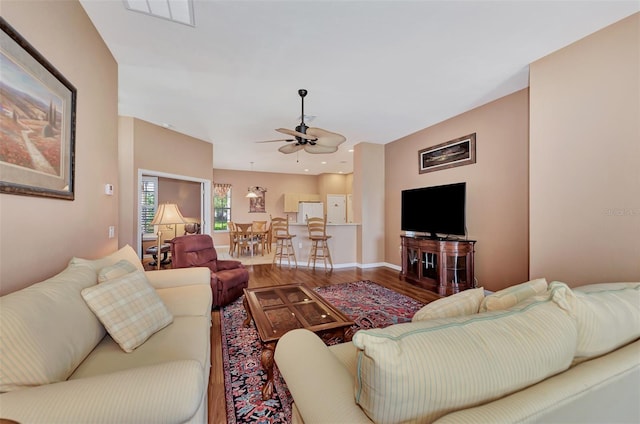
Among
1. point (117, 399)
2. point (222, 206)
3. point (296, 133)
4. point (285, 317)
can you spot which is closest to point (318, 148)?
point (296, 133)

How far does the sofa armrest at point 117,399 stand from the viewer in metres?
0.69

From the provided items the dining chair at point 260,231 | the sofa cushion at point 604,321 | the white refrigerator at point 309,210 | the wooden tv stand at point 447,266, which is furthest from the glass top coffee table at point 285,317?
the white refrigerator at point 309,210

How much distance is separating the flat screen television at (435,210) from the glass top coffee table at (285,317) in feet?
8.03

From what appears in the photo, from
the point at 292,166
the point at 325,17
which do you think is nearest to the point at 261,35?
the point at 325,17

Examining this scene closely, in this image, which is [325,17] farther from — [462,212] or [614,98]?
[462,212]

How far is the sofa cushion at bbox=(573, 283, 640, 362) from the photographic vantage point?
0.76 meters

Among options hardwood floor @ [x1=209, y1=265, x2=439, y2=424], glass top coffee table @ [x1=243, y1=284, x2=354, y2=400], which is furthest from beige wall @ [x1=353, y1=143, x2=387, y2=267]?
glass top coffee table @ [x1=243, y1=284, x2=354, y2=400]

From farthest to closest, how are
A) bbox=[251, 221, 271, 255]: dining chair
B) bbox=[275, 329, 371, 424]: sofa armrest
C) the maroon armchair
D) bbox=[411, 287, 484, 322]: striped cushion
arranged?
bbox=[251, 221, 271, 255]: dining chair
the maroon armchair
bbox=[411, 287, 484, 322]: striped cushion
bbox=[275, 329, 371, 424]: sofa armrest

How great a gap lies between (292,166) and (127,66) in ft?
17.3

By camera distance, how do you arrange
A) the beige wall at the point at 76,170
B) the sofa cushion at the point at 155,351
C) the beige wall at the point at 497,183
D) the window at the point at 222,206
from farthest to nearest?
the window at the point at 222,206 < the beige wall at the point at 497,183 < the beige wall at the point at 76,170 < the sofa cushion at the point at 155,351

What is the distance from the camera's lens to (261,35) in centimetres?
211

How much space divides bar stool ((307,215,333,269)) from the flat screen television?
150 centimetres

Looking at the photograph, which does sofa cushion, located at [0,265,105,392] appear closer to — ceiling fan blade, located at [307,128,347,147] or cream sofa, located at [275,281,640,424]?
cream sofa, located at [275,281,640,424]

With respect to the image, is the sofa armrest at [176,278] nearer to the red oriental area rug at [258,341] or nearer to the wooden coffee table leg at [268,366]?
the red oriental area rug at [258,341]
